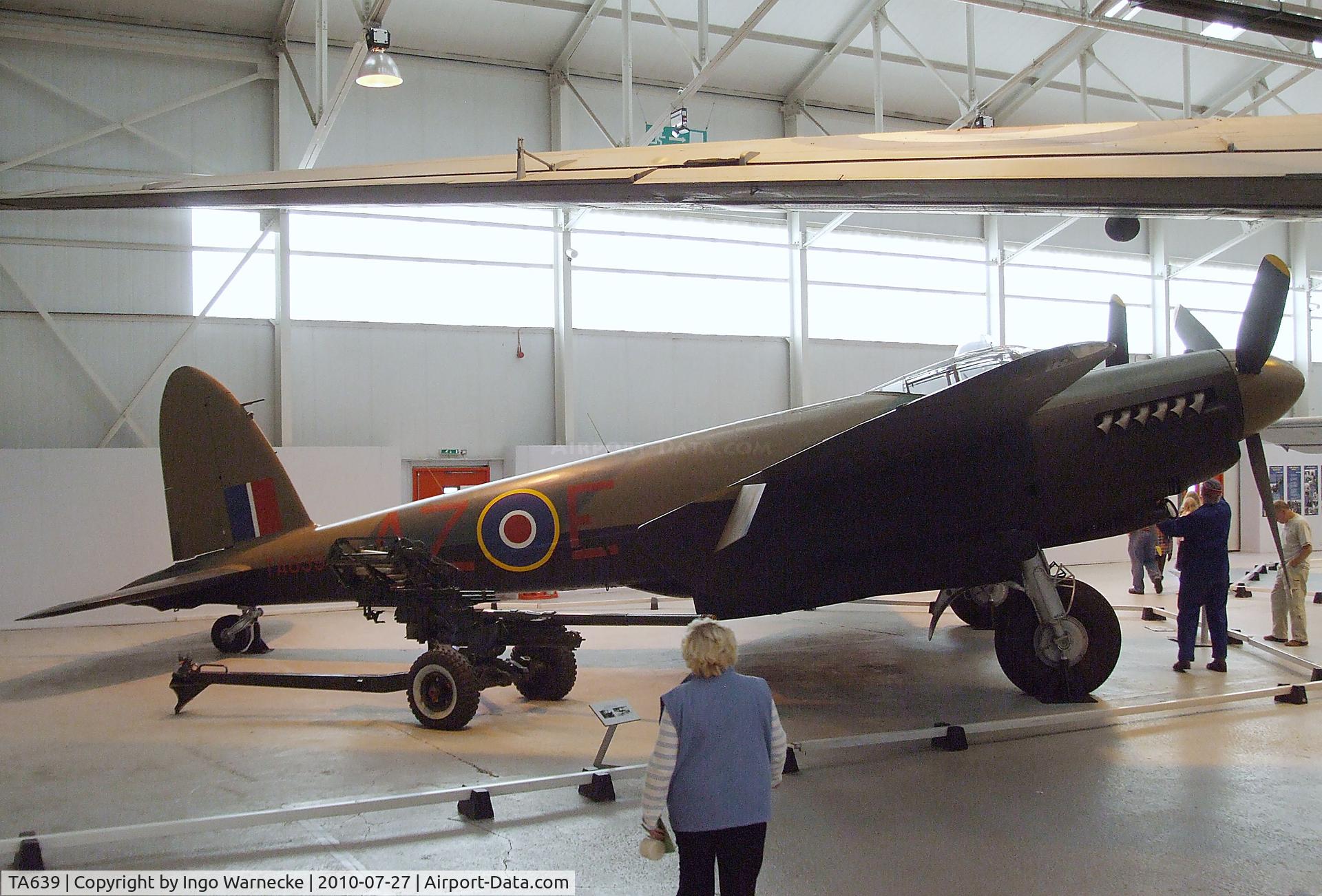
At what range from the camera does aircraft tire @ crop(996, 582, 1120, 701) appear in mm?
6820

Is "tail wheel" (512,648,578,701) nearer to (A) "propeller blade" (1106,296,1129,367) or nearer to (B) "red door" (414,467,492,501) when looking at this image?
(A) "propeller blade" (1106,296,1129,367)

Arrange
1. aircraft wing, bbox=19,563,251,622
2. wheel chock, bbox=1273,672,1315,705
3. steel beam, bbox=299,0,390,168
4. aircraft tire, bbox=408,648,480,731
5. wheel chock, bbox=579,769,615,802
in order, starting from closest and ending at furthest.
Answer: wheel chock, bbox=579,769,615,802
aircraft tire, bbox=408,648,480,731
wheel chock, bbox=1273,672,1315,705
aircraft wing, bbox=19,563,251,622
steel beam, bbox=299,0,390,168

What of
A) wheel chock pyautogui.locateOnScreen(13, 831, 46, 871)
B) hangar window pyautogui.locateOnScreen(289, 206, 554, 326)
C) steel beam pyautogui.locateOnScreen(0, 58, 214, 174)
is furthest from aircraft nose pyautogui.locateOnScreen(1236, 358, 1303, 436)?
steel beam pyautogui.locateOnScreen(0, 58, 214, 174)

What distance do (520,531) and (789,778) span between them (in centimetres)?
355

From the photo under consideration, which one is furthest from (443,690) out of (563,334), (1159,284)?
(1159,284)

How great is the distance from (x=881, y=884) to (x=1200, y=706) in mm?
4144

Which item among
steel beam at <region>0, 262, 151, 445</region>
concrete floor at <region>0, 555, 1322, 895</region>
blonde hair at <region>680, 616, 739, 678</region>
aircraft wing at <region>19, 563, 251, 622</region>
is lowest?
concrete floor at <region>0, 555, 1322, 895</region>

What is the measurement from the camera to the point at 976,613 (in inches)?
417

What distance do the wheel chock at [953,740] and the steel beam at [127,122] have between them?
47.4 feet

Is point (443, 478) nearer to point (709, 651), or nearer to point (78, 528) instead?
point (78, 528)

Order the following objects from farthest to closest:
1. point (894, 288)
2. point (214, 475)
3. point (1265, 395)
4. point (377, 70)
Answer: point (894, 288), point (377, 70), point (214, 475), point (1265, 395)

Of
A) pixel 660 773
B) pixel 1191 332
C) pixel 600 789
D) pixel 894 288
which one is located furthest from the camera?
pixel 894 288

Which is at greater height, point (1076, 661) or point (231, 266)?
point (231, 266)

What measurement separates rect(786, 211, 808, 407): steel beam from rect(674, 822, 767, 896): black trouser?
617 inches
